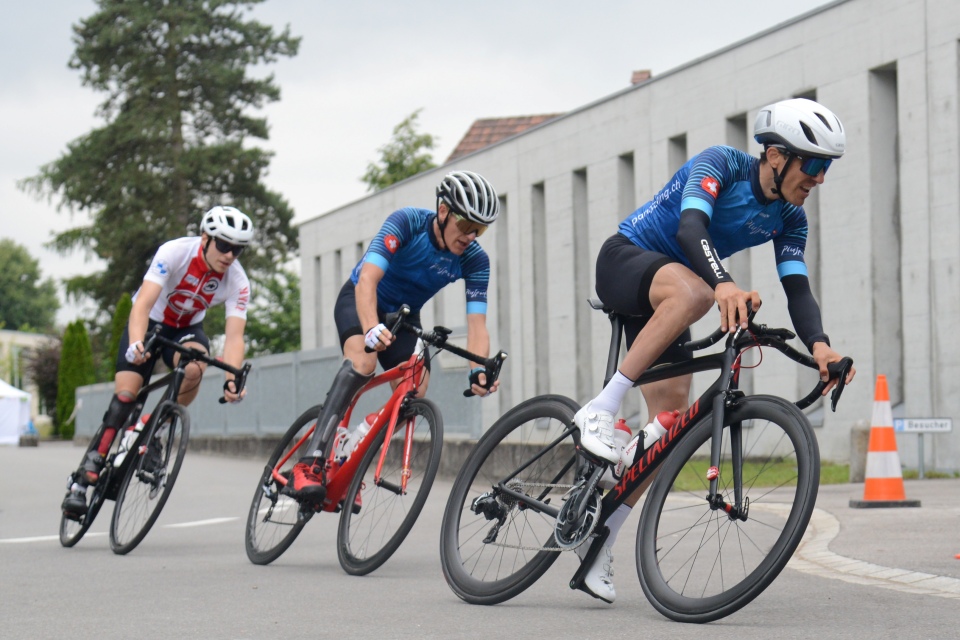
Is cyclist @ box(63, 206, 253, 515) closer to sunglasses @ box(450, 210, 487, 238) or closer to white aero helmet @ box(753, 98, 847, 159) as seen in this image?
sunglasses @ box(450, 210, 487, 238)

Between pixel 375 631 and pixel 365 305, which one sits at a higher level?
pixel 365 305

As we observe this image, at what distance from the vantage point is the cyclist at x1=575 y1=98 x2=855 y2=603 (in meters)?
5.15

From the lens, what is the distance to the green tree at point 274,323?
74.2 meters

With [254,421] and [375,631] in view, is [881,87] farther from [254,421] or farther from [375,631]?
[375,631]

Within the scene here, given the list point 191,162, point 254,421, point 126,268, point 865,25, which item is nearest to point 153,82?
point 191,162

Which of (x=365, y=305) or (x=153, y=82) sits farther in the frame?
(x=153, y=82)

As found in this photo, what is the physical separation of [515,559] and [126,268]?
55290mm

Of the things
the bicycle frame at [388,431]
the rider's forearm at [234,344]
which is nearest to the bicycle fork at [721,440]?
the bicycle frame at [388,431]

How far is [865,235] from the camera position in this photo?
21.8 meters

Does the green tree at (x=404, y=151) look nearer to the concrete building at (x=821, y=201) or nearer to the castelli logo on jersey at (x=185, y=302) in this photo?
the concrete building at (x=821, y=201)

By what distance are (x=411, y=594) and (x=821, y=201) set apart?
17711mm

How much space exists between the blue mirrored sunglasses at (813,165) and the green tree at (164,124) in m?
51.0

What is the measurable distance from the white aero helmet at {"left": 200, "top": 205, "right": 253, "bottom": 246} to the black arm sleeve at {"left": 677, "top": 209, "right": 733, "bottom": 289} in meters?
4.12

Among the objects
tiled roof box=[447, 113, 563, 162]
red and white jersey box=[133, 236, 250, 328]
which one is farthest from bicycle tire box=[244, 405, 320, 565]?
tiled roof box=[447, 113, 563, 162]
